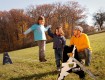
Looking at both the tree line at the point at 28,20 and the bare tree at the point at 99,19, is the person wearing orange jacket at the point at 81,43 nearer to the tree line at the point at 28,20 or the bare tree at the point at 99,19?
the tree line at the point at 28,20

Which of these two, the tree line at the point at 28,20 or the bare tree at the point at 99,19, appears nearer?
the tree line at the point at 28,20

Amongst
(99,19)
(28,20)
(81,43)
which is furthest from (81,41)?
(99,19)

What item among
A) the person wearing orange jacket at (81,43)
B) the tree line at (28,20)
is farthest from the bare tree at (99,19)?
the person wearing orange jacket at (81,43)

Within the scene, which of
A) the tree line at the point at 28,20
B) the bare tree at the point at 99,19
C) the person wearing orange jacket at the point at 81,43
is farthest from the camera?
the bare tree at the point at 99,19

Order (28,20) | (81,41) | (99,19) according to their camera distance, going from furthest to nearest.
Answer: (99,19)
(28,20)
(81,41)

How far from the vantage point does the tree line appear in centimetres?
7631

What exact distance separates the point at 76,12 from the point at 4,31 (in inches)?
909

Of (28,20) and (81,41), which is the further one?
(28,20)

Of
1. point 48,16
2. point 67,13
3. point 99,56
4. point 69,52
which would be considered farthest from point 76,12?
point 69,52

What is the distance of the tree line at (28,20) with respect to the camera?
76.3m

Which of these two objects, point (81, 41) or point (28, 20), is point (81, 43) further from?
point (28, 20)

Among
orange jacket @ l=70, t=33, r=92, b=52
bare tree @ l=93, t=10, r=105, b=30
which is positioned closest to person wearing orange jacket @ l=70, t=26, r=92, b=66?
orange jacket @ l=70, t=33, r=92, b=52

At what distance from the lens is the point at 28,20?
253ft

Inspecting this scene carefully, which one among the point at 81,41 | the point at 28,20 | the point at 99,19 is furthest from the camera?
the point at 99,19
